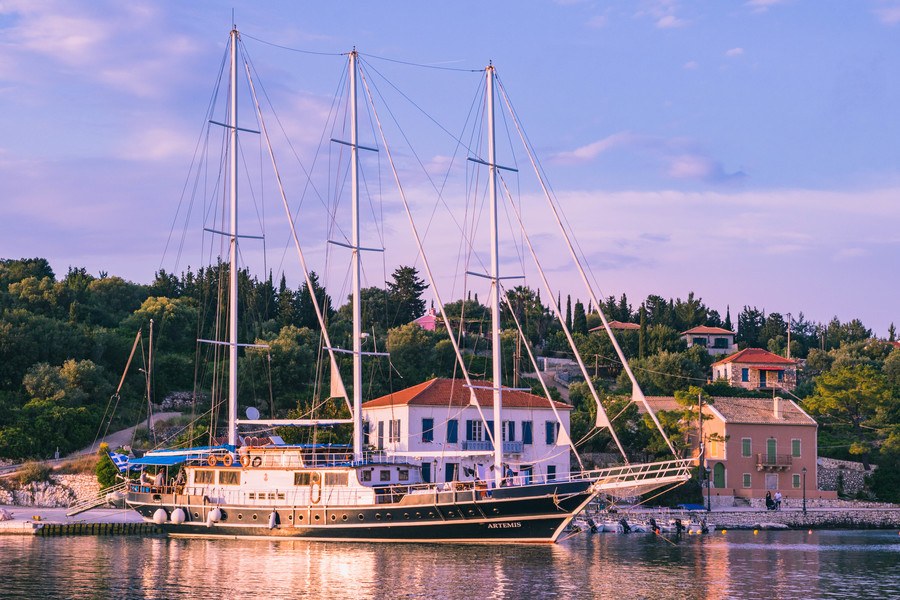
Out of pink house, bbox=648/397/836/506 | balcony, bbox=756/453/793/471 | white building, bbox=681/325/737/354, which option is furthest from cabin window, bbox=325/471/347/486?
white building, bbox=681/325/737/354

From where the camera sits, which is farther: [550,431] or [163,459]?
[550,431]

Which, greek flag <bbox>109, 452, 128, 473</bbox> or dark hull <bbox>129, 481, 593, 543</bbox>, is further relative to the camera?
greek flag <bbox>109, 452, 128, 473</bbox>

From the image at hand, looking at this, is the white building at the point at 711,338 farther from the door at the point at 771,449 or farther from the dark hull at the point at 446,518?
the dark hull at the point at 446,518

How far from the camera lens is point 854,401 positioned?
71875 millimetres

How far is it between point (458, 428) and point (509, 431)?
317 cm

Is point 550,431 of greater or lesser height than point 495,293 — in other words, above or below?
below

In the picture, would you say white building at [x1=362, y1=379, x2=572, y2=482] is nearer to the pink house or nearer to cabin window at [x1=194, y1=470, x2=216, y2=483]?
the pink house

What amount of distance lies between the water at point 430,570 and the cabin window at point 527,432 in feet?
42.4

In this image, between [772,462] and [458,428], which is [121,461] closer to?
[458,428]

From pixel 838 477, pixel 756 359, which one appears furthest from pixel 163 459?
pixel 756 359

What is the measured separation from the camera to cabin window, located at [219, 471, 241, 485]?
141ft

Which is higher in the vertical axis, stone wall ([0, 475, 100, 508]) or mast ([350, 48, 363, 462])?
mast ([350, 48, 363, 462])

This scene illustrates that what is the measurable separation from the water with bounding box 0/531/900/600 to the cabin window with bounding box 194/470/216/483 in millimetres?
2604

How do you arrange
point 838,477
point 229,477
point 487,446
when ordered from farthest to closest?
point 838,477
point 487,446
point 229,477
